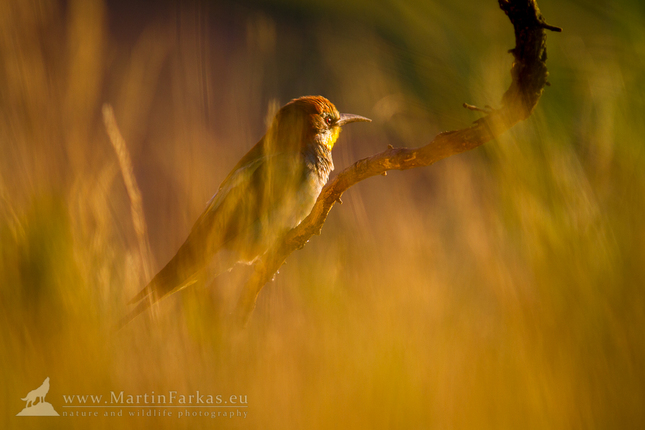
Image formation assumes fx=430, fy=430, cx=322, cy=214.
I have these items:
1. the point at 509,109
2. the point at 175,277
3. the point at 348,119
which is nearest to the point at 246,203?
the point at 175,277

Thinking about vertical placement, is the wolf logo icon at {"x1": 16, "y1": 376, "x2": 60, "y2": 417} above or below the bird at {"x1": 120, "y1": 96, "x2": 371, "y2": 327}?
below

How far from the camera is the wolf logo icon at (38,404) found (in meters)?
0.74

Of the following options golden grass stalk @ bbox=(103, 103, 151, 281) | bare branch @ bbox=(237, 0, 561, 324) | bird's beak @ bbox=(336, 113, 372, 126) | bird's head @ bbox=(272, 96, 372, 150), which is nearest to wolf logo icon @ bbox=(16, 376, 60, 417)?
golden grass stalk @ bbox=(103, 103, 151, 281)

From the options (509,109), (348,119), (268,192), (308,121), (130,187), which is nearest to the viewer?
(509,109)

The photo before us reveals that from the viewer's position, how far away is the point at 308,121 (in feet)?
5.92

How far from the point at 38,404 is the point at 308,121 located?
135 centimetres

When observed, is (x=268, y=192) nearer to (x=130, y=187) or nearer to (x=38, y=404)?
(x=130, y=187)

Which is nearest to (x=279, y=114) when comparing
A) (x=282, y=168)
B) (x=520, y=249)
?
(x=282, y=168)

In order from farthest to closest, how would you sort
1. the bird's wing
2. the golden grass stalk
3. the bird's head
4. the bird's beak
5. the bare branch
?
1. the bird's beak
2. the bird's head
3. the bird's wing
4. the golden grass stalk
5. the bare branch

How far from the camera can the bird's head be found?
70.1 inches

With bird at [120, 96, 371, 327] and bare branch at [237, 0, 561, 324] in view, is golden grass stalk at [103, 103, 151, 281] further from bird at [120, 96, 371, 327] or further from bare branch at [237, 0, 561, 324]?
bird at [120, 96, 371, 327]

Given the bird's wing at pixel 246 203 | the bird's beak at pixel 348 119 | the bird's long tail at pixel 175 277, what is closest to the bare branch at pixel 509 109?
the bird's long tail at pixel 175 277

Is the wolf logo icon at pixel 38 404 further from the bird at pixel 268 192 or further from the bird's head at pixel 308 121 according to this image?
the bird's head at pixel 308 121

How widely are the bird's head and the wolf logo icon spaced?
4.02 ft
